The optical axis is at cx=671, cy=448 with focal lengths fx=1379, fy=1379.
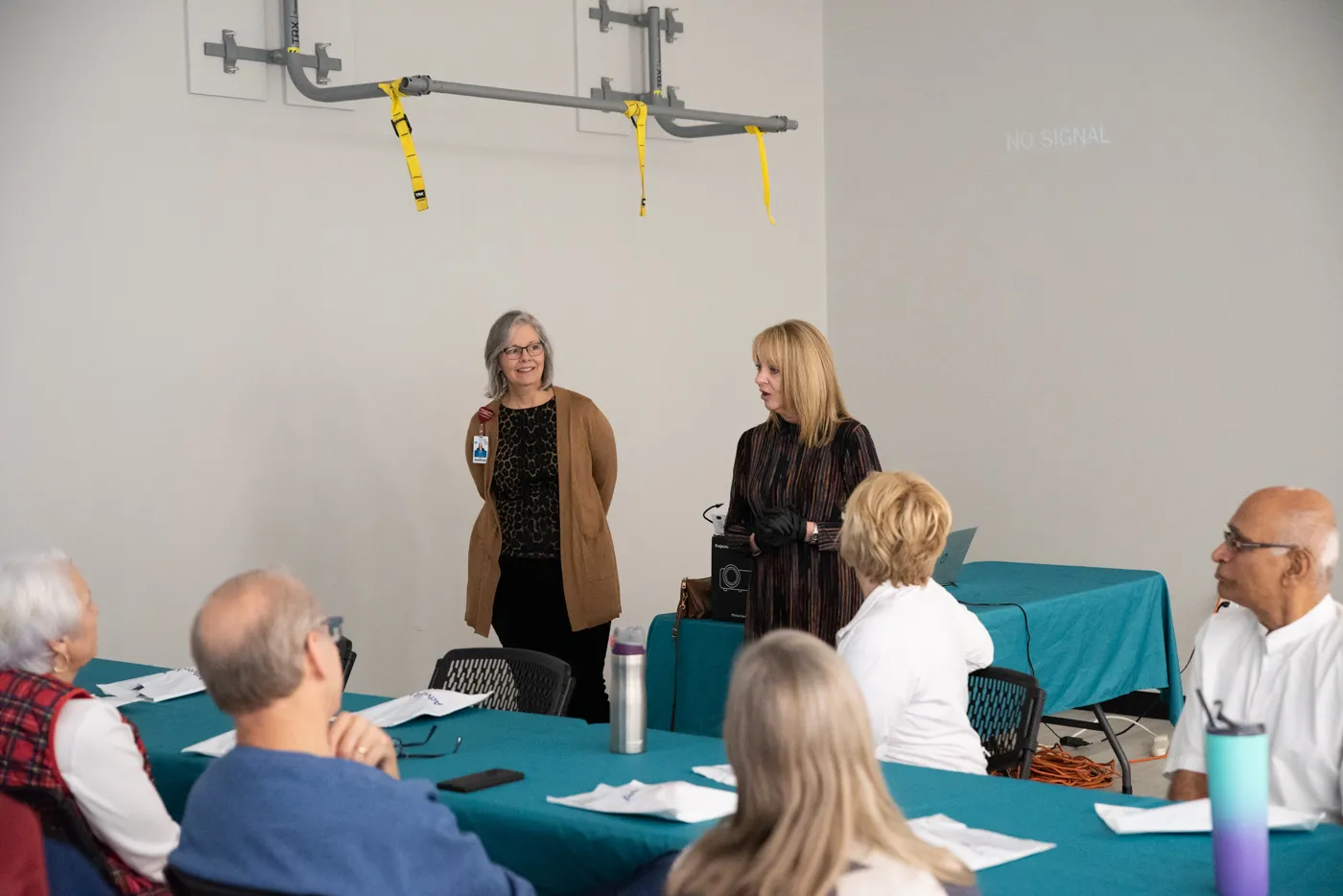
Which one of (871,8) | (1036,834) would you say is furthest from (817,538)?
(871,8)

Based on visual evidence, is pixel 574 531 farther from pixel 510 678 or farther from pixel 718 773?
pixel 718 773

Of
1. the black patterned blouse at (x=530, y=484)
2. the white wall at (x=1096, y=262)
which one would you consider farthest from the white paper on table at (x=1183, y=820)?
the white wall at (x=1096, y=262)

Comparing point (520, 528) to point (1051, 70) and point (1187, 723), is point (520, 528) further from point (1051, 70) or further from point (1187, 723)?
point (1051, 70)

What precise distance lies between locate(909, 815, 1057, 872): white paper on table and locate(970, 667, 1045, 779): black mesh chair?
833mm

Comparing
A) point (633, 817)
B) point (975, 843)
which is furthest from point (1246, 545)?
point (633, 817)

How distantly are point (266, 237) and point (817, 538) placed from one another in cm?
260

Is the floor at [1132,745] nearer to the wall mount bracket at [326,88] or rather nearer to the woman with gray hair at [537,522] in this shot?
the woman with gray hair at [537,522]

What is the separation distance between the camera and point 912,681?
2680mm

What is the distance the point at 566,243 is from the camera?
628 centimetres

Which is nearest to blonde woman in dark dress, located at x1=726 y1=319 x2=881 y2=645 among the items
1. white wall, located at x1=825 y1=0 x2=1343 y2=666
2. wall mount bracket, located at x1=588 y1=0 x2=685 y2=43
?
white wall, located at x1=825 y1=0 x2=1343 y2=666

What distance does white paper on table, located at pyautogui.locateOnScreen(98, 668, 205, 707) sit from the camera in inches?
131

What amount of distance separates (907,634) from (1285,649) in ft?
2.22

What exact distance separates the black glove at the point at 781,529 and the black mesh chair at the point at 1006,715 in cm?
83

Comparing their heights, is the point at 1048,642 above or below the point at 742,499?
below
